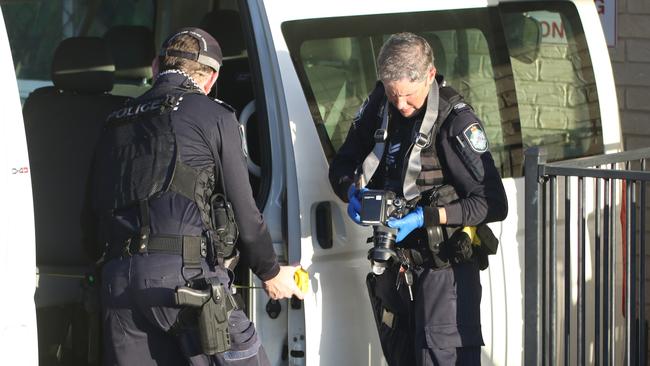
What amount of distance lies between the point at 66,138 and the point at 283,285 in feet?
3.84

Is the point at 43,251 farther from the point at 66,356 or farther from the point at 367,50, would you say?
the point at 367,50

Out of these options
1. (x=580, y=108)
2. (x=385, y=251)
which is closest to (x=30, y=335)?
(x=385, y=251)

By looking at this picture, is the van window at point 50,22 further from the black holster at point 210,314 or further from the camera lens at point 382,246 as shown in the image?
the black holster at point 210,314

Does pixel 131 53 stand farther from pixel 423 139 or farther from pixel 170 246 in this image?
pixel 170 246

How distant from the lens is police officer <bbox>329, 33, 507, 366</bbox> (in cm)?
388

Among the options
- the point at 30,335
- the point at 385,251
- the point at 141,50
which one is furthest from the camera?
the point at 141,50

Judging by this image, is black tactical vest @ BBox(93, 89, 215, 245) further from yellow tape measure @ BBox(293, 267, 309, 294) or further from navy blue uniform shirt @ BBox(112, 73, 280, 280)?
yellow tape measure @ BBox(293, 267, 309, 294)

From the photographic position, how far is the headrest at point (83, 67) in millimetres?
4453

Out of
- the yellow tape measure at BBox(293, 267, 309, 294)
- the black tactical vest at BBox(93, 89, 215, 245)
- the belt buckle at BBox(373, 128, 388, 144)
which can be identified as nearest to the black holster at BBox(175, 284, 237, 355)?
the black tactical vest at BBox(93, 89, 215, 245)

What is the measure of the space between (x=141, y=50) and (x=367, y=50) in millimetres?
1761

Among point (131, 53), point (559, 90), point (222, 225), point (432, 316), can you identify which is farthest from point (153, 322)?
point (131, 53)

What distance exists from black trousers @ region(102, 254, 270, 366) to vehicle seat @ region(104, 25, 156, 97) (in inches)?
82.5

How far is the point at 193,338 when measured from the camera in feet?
11.6

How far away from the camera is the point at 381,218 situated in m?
3.75
